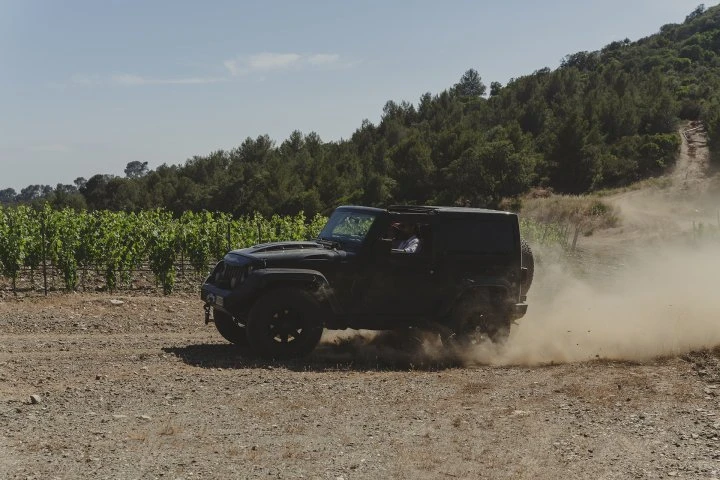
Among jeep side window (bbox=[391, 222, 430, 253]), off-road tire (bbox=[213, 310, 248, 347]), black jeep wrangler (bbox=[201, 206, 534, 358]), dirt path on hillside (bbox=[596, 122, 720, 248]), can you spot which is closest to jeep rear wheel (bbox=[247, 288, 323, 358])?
black jeep wrangler (bbox=[201, 206, 534, 358])

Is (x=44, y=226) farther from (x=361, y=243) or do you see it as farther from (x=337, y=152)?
(x=337, y=152)

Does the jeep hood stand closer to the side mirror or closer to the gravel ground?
the side mirror

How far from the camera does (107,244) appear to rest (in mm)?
21719

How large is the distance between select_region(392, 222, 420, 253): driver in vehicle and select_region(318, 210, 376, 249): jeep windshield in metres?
0.52

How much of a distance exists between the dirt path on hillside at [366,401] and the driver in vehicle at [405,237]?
5.57 feet

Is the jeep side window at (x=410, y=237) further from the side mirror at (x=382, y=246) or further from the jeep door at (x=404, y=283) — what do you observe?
the side mirror at (x=382, y=246)

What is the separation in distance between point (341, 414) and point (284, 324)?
9.12 feet

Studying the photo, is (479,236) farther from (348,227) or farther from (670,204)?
(670,204)

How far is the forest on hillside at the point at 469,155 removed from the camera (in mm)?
76688

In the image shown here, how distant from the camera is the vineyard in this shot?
20672 millimetres

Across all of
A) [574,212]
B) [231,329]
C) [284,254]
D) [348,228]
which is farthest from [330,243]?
[574,212]

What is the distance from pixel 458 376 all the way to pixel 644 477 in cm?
414

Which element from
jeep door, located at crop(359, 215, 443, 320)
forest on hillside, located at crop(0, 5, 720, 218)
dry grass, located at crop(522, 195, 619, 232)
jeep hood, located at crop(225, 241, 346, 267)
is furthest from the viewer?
forest on hillside, located at crop(0, 5, 720, 218)

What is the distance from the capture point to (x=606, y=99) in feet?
315
